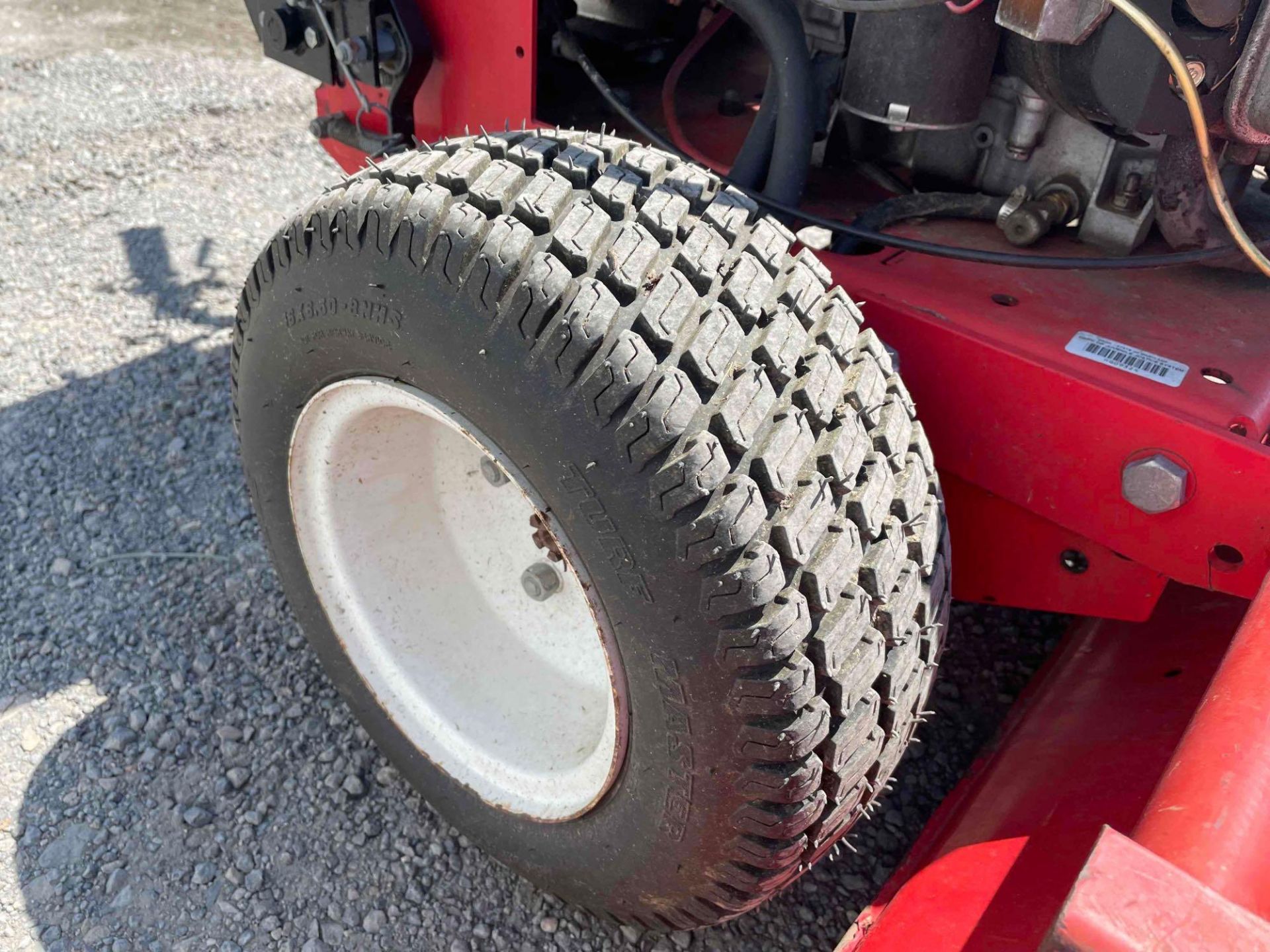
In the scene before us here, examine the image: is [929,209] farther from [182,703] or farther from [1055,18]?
[182,703]

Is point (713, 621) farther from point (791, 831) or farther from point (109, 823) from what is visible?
point (109, 823)

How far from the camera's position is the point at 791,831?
1.30 metres

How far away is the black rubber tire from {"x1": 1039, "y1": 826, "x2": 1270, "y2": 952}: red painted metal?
0.44 m

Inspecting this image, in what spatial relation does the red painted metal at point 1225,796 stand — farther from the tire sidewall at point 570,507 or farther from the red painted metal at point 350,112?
the red painted metal at point 350,112

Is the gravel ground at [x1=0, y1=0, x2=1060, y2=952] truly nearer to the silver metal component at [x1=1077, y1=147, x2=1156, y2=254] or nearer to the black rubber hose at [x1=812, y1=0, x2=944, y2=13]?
the silver metal component at [x1=1077, y1=147, x2=1156, y2=254]

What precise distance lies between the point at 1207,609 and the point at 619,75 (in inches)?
62.6

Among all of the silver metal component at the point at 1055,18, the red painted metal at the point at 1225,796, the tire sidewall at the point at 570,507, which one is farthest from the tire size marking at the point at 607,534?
the silver metal component at the point at 1055,18

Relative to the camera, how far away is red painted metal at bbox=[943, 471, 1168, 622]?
1.52 m

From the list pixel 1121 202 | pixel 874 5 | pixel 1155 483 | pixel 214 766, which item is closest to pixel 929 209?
pixel 1121 202

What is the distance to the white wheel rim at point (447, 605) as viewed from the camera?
5.43 ft

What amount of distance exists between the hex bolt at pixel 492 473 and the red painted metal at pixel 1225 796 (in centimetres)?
113

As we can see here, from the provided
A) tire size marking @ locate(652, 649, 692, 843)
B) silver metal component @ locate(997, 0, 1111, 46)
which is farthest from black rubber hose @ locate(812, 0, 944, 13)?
tire size marking @ locate(652, 649, 692, 843)

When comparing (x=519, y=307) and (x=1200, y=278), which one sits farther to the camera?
(x=1200, y=278)

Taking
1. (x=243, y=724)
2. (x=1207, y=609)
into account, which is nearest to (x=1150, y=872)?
(x=1207, y=609)
